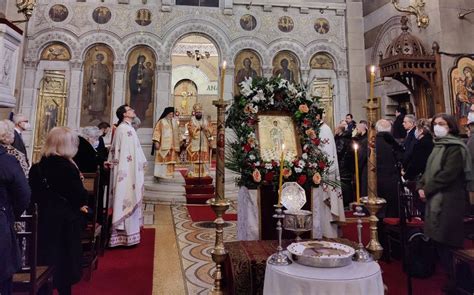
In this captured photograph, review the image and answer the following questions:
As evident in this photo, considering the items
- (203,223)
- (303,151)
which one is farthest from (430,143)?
(203,223)

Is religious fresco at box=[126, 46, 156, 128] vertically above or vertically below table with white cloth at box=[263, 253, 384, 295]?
above

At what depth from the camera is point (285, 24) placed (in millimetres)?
12422

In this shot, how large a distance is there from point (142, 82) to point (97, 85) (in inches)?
63.5

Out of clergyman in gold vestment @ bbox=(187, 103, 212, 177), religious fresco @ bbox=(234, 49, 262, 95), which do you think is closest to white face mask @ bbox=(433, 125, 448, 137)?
clergyman in gold vestment @ bbox=(187, 103, 212, 177)

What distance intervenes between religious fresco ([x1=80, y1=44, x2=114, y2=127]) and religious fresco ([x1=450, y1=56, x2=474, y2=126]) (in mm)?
11128

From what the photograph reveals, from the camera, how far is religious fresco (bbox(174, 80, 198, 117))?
2028 cm

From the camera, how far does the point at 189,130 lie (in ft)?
33.9

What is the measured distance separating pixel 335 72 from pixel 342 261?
470 inches

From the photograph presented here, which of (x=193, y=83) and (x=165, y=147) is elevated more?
(x=193, y=83)

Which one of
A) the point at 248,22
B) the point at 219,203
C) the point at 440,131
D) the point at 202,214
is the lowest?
the point at 202,214

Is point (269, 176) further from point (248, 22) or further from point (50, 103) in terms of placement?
point (50, 103)

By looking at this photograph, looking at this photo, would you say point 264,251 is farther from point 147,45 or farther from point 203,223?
point 147,45

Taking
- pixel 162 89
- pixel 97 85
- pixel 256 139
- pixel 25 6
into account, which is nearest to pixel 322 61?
pixel 162 89

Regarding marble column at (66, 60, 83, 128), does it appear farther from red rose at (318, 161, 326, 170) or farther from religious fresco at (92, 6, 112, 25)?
red rose at (318, 161, 326, 170)
